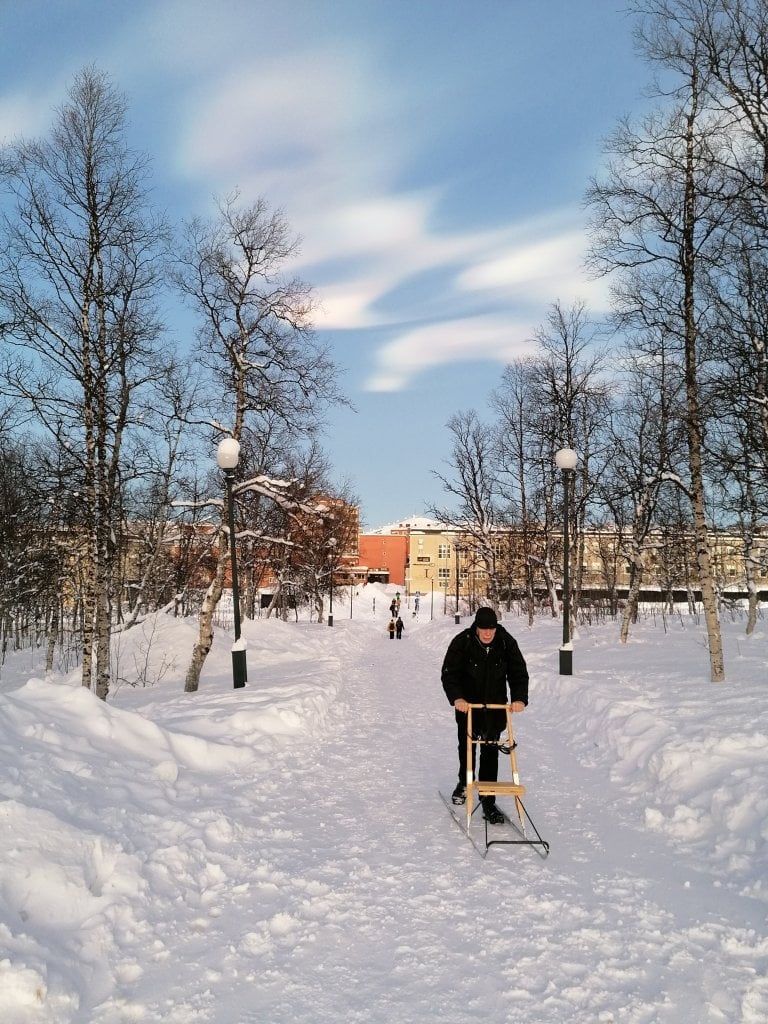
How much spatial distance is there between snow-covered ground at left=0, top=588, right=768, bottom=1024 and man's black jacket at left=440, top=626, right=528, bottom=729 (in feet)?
3.68

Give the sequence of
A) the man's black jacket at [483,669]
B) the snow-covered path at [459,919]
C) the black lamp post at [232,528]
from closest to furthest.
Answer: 1. the snow-covered path at [459,919]
2. the man's black jacket at [483,669]
3. the black lamp post at [232,528]

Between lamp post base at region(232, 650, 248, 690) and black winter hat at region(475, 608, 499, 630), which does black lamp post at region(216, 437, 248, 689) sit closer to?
lamp post base at region(232, 650, 248, 690)

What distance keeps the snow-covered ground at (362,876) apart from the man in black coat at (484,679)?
0.62 metres

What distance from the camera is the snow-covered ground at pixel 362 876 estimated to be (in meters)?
3.08

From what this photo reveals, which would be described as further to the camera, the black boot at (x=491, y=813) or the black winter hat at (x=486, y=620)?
the black winter hat at (x=486, y=620)

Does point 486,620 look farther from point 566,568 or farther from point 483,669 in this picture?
point 566,568

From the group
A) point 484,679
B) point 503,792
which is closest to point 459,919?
point 503,792

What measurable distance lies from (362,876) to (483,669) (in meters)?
2.24

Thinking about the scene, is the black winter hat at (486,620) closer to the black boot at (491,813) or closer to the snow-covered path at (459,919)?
the black boot at (491,813)

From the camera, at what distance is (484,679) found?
19.9ft

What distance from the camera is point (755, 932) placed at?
12.0 ft

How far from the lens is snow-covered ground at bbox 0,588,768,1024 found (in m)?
3.08

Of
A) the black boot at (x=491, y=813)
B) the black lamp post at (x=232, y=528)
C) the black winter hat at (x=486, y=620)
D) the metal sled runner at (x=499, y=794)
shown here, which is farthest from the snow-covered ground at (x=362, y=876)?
the black lamp post at (x=232, y=528)

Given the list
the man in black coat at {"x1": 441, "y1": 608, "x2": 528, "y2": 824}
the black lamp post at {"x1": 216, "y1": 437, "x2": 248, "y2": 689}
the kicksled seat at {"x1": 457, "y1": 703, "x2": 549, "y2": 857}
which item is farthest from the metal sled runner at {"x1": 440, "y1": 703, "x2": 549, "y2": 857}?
the black lamp post at {"x1": 216, "y1": 437, "x2": 248, "y2": 689}
